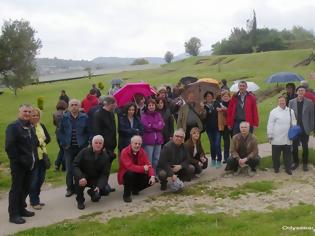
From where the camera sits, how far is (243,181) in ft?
31.7

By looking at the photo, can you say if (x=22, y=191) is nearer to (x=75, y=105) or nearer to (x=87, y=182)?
(x=87, y=182)

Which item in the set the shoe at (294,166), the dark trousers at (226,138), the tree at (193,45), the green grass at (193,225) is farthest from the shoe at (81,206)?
the tree at (193,45)

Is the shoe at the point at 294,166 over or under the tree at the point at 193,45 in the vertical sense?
under

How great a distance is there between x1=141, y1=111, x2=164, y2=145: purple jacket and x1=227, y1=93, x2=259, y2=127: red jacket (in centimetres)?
192

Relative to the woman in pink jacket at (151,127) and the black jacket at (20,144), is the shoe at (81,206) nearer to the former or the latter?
the black jacket at (20,144)

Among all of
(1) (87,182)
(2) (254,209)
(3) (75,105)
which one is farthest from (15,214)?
(2) (254,209)

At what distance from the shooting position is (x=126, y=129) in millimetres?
9258

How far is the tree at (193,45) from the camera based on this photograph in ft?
336

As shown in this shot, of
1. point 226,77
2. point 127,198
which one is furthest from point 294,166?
point 226,77

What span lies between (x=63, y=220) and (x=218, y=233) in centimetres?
263

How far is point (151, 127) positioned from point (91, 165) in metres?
1.95

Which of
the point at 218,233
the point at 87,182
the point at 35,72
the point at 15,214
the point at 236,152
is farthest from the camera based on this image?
the point at 35,72

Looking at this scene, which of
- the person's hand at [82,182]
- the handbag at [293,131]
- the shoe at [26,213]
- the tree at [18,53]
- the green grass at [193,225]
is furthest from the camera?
the tree at [18,53]

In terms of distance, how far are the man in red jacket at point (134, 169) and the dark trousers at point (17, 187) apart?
5.89 ft
